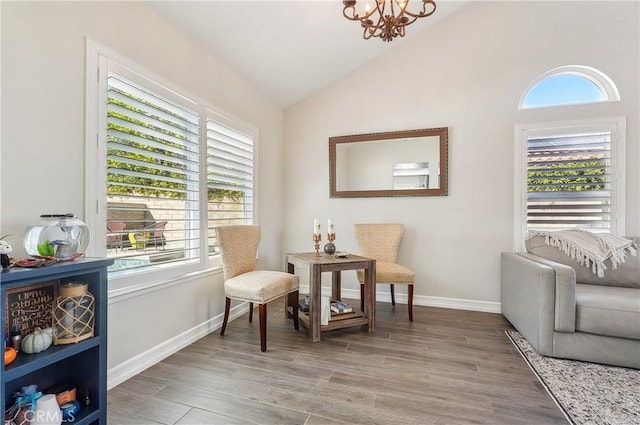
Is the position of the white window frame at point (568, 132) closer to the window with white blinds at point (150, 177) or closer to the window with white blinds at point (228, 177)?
the window with white blinds at point (228, 177)

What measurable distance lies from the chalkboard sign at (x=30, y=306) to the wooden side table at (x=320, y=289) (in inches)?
63.2

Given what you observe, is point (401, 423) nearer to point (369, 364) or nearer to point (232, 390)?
point (369, 364)

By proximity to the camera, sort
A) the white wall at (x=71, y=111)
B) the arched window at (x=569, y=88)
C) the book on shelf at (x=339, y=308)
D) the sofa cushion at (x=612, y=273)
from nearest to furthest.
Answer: the white wall at (x=71, y=111) → the sofa cushion at (x=612, y=273) → the book on shelf at (x=339, y=308) → the arched window at (x=569, y=88)

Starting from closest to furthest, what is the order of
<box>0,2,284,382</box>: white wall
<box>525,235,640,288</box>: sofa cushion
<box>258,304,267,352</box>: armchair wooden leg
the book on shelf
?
<box>0,2,284,382</box>: white wall, <box>258,304,267,352</box>: armchair wooden leg, <box>525,235,640,288</box>: sofa cushion, the book on shelf

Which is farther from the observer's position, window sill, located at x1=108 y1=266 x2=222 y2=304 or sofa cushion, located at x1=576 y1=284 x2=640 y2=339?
sofa cushion, located at x1=576 y1=284 x2=640 y2=339

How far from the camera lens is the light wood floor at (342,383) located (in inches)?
60.7

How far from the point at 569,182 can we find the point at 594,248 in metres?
0.82

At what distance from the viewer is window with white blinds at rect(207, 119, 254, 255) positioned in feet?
9.04

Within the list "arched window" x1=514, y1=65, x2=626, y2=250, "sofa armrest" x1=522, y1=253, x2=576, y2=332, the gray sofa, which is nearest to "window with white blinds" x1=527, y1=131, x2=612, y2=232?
"arched window" x1=514, y1=65, x2=626, y2=250

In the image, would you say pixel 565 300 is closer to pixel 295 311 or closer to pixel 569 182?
pixel 569 182

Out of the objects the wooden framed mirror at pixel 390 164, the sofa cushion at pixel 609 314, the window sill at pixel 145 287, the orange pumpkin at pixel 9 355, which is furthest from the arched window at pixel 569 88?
the orange pumpkin at pixel 9 355

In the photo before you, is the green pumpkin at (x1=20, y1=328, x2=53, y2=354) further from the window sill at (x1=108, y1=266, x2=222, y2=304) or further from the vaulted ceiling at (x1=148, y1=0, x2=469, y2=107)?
the vaulted ceiling at (x1=148, y1=0, x2=469, y2=107)

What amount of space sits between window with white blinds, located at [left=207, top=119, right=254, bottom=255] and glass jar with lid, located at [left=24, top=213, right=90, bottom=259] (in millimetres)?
1308

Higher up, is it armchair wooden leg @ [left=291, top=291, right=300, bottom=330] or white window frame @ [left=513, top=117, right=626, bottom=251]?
white window frame @ [left=513, top=117, right=626, bottom=251]
